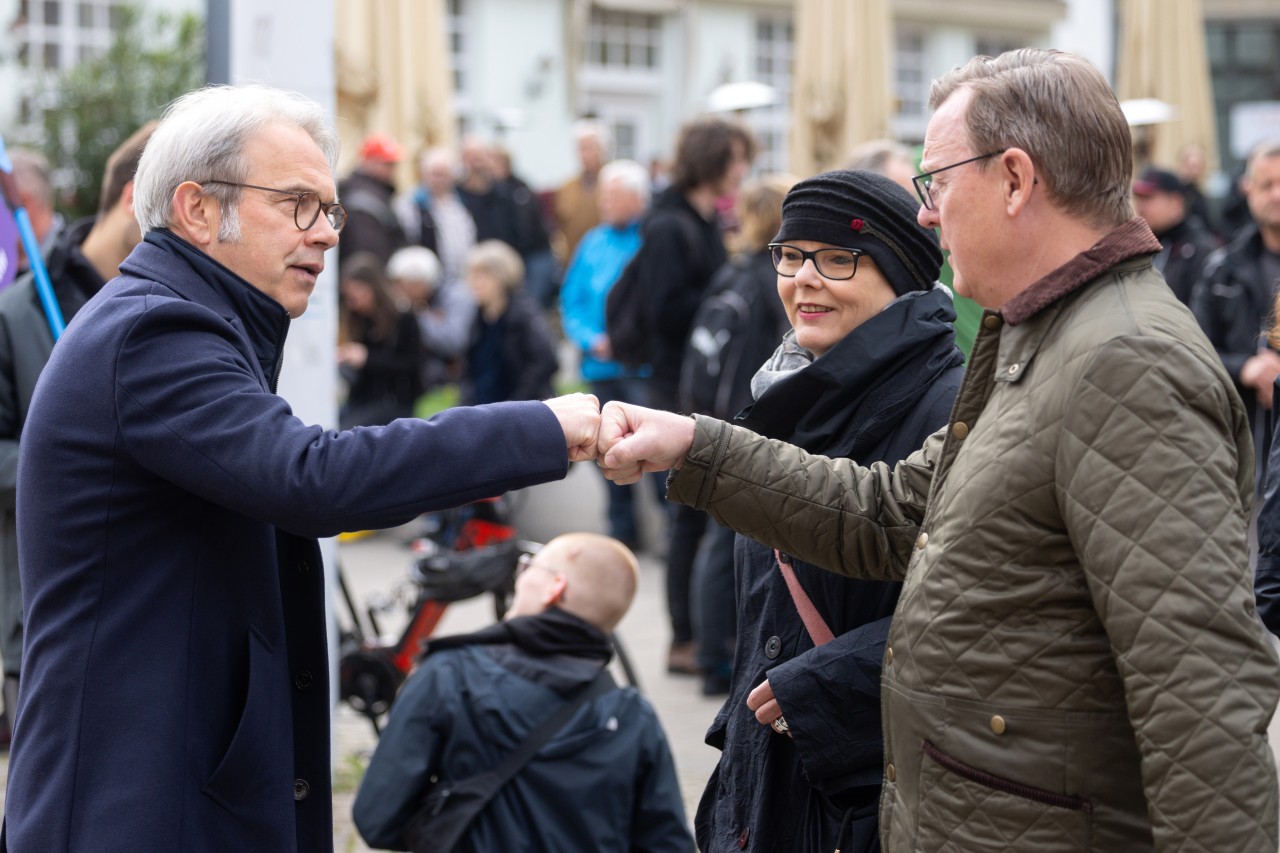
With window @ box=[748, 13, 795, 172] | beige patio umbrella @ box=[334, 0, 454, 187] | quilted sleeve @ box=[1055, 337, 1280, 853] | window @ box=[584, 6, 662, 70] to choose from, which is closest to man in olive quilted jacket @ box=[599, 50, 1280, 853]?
quilted sleeve @ box=[1055, 337, 1280, 853]

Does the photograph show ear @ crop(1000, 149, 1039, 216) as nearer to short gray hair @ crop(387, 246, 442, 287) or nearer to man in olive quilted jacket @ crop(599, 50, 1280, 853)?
man in olive quilted jacket @ crop(599, 50, 1280, 853)

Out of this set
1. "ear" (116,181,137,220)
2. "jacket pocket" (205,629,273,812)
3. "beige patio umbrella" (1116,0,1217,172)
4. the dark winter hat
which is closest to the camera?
"jacket pocket" (205,629,273,812)

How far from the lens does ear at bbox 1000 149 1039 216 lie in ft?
7.12

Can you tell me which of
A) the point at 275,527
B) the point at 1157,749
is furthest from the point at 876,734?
the point at 275,527

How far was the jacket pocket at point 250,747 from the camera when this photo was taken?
98.3 inches

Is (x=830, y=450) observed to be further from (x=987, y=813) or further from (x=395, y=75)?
(x=395, y=75)

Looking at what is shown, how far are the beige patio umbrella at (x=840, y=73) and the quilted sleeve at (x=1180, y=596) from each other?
15.0 m

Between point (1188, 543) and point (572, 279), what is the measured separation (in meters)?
7.90

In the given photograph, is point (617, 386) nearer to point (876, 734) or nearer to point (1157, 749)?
point (876, 734)

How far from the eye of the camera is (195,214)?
104 inches

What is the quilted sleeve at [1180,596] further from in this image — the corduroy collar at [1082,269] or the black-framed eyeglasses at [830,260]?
the black-framed eyeglasses at [830,260]

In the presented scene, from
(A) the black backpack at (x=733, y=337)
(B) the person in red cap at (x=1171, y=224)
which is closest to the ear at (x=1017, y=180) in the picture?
(A) the black backpack at (x=733, y=337)

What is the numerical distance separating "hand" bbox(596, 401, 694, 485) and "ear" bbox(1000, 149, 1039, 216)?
27.9 inches

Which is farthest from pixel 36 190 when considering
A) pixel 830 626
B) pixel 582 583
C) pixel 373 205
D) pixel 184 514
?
pixel 830 626
